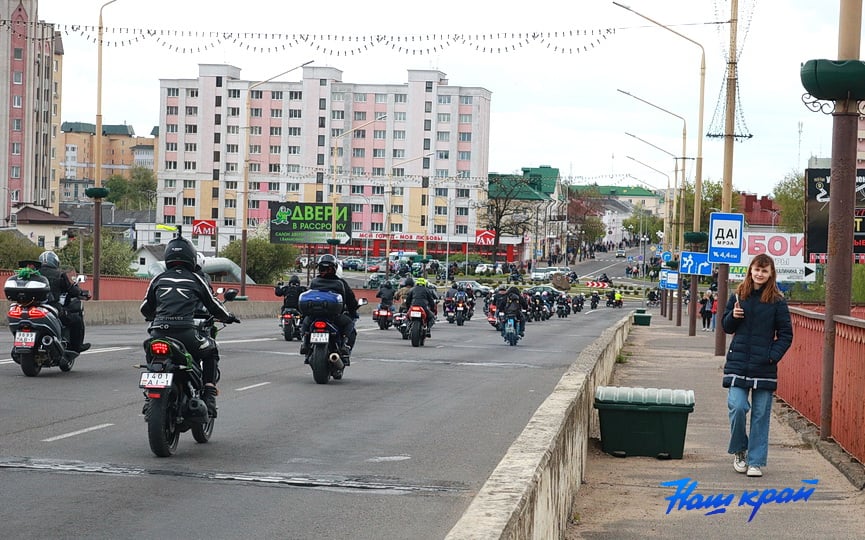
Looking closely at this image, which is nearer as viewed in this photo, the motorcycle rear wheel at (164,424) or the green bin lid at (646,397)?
the motorcycle rear wheel at (164,424)

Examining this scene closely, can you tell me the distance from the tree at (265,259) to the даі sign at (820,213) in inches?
2748

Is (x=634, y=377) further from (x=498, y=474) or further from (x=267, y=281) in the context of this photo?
(x=267, y=281)

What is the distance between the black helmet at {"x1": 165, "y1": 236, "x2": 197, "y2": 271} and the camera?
11719mm

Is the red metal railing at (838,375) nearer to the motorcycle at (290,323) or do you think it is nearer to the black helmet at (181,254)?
the black helmet at (181,254)

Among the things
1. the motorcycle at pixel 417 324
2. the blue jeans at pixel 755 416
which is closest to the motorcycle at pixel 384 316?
the motorcycle at pixel 417 324

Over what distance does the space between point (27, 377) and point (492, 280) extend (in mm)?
100236

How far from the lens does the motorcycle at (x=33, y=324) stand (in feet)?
57.4

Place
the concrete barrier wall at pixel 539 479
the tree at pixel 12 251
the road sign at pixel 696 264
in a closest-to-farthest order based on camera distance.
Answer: the concrete barrier wall at pixel 539 479 < the road sign at pixel 696 264 < the tree at pixel 12 251

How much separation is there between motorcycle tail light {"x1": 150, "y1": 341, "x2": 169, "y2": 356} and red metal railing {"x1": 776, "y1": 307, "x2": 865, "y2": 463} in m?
5.76

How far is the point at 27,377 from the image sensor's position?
17844 millimetres

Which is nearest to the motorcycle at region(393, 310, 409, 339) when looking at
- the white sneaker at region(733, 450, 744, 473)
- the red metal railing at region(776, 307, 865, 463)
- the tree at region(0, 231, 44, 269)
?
the red metal railing at region(776, 307, 865, 463)

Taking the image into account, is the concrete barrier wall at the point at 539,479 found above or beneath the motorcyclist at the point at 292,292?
above

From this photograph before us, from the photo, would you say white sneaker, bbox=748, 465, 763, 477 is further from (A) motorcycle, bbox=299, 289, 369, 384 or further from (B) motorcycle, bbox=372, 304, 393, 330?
(B) motorcycle, bbox=372, 304, 393, 330

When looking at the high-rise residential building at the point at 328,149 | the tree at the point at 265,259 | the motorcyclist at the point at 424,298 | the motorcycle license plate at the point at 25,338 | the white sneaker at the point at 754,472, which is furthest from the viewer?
the high-rise residential building at the point at 328,149
